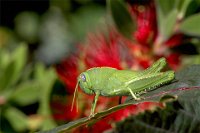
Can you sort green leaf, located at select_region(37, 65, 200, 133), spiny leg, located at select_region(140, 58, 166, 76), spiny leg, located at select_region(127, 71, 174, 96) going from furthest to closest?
spiny leg, located at select_region(140, 58, 166, 76) → spiny leg, located at select_region(127, 71, 174, 96) → green leaf, located at select_region(37, 65, 200, 133)

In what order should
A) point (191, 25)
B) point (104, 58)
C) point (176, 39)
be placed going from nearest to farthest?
point (191, 25) < point (176, 39) < point (104, 58)

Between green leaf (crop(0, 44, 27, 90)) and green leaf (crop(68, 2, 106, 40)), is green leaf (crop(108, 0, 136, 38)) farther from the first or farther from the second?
green leaf (crop(68, 2, 106, 40))

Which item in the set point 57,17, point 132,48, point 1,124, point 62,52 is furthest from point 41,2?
point 132,48

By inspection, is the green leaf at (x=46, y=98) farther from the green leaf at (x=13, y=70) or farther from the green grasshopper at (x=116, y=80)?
the green grasshopper at (x=116, y=80)

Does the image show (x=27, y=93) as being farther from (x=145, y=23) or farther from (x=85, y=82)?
(x=85, y=82)

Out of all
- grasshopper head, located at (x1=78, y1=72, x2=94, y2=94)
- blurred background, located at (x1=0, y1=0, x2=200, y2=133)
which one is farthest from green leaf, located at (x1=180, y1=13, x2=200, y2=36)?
grasshopper head, located at (x1=78, y1=72, x2=94, y2=94)

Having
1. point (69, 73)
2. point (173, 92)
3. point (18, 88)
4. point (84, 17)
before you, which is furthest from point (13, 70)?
point (173, 92)
